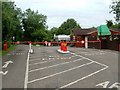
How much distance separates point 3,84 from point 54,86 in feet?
6.94

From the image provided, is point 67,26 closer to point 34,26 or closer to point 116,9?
point 34,26

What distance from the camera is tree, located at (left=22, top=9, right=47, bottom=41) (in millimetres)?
112137

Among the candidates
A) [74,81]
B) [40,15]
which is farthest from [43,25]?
[74,81]

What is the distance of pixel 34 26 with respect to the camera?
116 metres

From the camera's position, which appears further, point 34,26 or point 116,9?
point 34,26

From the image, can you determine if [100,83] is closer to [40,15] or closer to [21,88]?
[21,88]

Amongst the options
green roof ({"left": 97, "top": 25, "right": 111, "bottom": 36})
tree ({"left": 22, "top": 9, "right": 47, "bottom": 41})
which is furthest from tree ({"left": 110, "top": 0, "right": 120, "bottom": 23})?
tree ({"left": 22, "top": 9, "right": 47, "bottom": 41})

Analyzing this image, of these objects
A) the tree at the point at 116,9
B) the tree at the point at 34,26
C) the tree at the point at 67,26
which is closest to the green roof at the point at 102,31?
the tree at the point at 116,9

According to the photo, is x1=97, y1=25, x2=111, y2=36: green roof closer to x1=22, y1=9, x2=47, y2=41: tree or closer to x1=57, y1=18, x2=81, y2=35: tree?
x1=22, y1=9, x2=47, y2=41: tree

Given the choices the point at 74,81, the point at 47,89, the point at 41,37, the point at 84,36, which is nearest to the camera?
the point at 47,89

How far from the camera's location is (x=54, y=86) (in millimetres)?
12680

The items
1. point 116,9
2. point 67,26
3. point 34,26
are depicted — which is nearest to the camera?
point 116,9

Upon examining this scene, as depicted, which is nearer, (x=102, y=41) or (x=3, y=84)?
(x=3, y=84)

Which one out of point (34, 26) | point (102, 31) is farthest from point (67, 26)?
point (102, 31)
